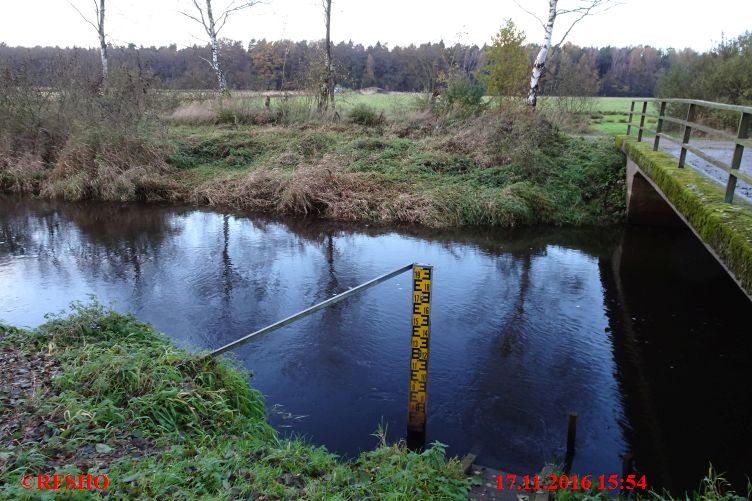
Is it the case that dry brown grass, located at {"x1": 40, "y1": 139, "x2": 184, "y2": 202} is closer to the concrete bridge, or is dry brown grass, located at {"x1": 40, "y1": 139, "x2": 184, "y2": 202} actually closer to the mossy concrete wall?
the mossy concrete wall

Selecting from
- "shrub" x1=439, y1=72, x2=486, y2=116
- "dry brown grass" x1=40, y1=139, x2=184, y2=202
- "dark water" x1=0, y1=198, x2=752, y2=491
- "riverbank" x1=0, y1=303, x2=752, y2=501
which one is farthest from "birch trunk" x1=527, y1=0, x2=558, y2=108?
"riverbank" x1=0, y1=303, x2=752, y2=501

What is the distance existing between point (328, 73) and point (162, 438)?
2221 centimetres

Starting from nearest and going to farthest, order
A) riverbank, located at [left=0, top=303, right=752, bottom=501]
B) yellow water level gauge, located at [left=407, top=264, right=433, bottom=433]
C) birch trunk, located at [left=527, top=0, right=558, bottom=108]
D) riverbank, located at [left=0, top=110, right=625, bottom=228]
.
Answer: riverbank, located at [left=0, top=303, right=752, bottom=501] < yellow water level gauge, located at [left=407, top=264, right=433, bottom=433] < riverbank, located at [left=0, top=110, right=625, bottom=228] < birch trunk, located at [left=527, top=0, right=558, bottom=108]

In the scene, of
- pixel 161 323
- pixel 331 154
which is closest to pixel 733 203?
pixel 161 323

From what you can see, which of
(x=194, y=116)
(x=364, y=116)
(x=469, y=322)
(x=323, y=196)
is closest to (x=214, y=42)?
(x=194, y=116)

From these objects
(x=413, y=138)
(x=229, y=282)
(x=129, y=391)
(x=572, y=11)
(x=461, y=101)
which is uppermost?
(x=572, y=11)

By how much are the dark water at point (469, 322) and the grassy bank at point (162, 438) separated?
0.96m

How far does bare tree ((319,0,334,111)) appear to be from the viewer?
78.5ft

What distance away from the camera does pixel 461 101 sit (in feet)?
72.1

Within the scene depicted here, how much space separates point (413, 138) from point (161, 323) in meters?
14.4

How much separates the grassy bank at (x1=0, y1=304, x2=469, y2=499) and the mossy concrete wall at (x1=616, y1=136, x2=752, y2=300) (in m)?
3.18

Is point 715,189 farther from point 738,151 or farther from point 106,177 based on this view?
point 106,177

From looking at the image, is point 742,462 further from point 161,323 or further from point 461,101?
point 461,101

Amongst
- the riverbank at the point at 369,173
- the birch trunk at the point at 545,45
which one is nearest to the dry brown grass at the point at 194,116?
the riverbank at the point at 369,173
